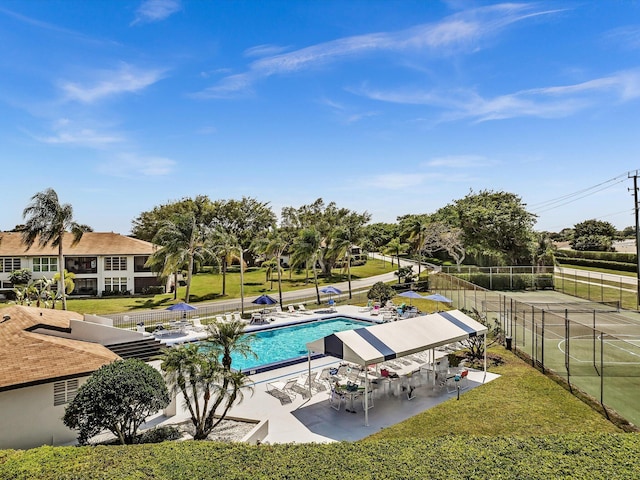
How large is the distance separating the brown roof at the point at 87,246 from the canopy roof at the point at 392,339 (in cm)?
3510

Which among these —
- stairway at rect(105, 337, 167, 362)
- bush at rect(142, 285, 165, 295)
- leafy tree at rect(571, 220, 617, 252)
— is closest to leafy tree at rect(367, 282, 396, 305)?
stairway at rect(105, 337, 167, 362)

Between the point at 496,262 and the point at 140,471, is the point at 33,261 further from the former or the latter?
the point at 496,262

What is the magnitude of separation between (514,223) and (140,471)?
55137mm

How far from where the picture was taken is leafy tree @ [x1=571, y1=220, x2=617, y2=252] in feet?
246

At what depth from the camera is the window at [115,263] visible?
4356 cm

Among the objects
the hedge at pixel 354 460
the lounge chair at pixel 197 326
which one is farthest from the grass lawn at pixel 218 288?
the hedge at pixel 354 460

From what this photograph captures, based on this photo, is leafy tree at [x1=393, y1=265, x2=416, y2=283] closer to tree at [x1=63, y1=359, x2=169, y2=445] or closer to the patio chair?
the patio chair

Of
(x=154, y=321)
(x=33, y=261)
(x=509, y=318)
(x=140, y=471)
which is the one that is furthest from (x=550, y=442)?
(x=33, y=261)

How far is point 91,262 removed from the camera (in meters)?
43.4

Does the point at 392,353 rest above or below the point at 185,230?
below

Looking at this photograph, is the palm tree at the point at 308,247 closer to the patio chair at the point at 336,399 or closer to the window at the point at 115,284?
the window at the point at 115,284

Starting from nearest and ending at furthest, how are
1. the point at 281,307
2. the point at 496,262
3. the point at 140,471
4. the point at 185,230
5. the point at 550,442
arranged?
1. the point at 140,471
2. the point at 550,442
3. the point at 281,307
4. the point at 185,230
5. the point at 496,262

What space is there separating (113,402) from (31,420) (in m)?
3.54

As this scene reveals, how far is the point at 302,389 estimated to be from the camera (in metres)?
16.0
